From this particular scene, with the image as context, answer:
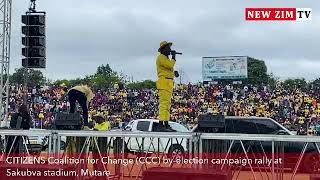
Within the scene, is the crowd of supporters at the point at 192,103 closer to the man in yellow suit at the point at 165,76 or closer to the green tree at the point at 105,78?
the green tree at the point at 105,78

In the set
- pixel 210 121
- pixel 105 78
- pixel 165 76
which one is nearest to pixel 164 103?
pixel 165 76

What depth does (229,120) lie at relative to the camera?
1512cm

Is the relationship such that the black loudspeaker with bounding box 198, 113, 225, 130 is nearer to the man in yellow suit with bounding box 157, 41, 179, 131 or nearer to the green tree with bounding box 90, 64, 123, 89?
the man in yellow suit with bounding box 157, 41, 179, 131

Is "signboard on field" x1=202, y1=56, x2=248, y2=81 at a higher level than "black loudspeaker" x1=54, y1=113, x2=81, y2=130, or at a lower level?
higher

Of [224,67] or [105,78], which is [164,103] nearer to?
[224,67]

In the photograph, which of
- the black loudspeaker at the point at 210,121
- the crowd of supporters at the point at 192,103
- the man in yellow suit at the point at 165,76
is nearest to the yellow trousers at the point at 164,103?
the man in yellow suit at the point at 165,76

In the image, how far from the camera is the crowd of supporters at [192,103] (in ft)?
110

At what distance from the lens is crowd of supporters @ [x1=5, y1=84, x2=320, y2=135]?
33.5 meters

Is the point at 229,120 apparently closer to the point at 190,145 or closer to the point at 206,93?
the point at 190,145

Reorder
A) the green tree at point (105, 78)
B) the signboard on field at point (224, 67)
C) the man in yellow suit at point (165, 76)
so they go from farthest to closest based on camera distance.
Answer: the green tree at point (105, 78)
the signboard on field at point (224, 67)
the man in yellow suit at point (165, 76)

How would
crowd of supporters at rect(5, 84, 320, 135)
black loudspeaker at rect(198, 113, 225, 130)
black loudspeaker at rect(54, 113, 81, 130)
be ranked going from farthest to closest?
1. crowd of supporters at rect(5, 84, 320, 135)
2. black loudspeaker at rect(54, 113, 81, 130)
3. black loudspeaker at rect(198, 113, 225, 130)

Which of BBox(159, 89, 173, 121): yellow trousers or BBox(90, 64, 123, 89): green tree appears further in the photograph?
BBox(90, 64, 123, 89): green tree

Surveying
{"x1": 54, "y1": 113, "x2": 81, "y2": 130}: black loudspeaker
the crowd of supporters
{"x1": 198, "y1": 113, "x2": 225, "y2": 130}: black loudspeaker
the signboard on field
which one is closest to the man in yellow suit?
{"x1": 198, "y1": 113, "x2": 225, "y2": 130}: black loudspeaker

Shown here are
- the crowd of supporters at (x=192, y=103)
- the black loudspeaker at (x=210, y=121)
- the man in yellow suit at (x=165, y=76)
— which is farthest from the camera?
the crowd of supporters at (x=192, y=103)
